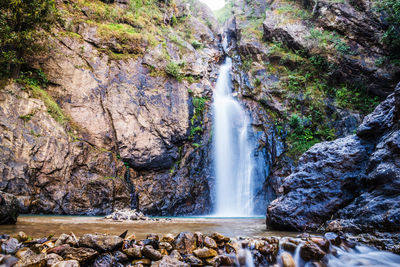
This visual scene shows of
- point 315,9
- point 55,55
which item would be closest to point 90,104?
point 55,55

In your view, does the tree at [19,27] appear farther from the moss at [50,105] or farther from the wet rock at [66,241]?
the wet rock at [66,241]

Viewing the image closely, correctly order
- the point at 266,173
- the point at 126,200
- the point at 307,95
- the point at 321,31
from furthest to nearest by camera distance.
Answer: the point at 321,31 < the point at 307,95 < the point at 266,173 < the point at 126,200

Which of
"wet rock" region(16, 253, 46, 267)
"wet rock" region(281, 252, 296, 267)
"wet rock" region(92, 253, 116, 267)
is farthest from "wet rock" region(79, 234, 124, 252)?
"wet rock" region(281, 252, 296, 267)

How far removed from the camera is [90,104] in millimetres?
12062

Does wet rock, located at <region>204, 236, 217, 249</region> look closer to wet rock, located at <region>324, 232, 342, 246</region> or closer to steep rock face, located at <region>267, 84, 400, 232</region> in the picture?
wet rock, located at <region>324, 232, 342, 246</region>

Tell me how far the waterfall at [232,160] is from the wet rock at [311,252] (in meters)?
9.26

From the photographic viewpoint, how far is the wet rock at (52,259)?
2.59 metres

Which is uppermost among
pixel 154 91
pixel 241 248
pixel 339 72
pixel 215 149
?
pixel 339 72

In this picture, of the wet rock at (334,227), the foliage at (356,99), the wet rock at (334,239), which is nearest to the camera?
the wet rock at (334,239)

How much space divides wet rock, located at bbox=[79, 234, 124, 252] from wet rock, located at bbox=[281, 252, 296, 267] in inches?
94.5

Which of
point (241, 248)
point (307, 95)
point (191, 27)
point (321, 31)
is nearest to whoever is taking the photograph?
point (241, 248)

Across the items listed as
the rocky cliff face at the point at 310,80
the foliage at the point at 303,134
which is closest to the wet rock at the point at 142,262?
the rocky cliff face at the point at 310,80

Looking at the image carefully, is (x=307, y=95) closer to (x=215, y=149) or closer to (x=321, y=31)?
(x=321, y=31)

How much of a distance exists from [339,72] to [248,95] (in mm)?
6254
